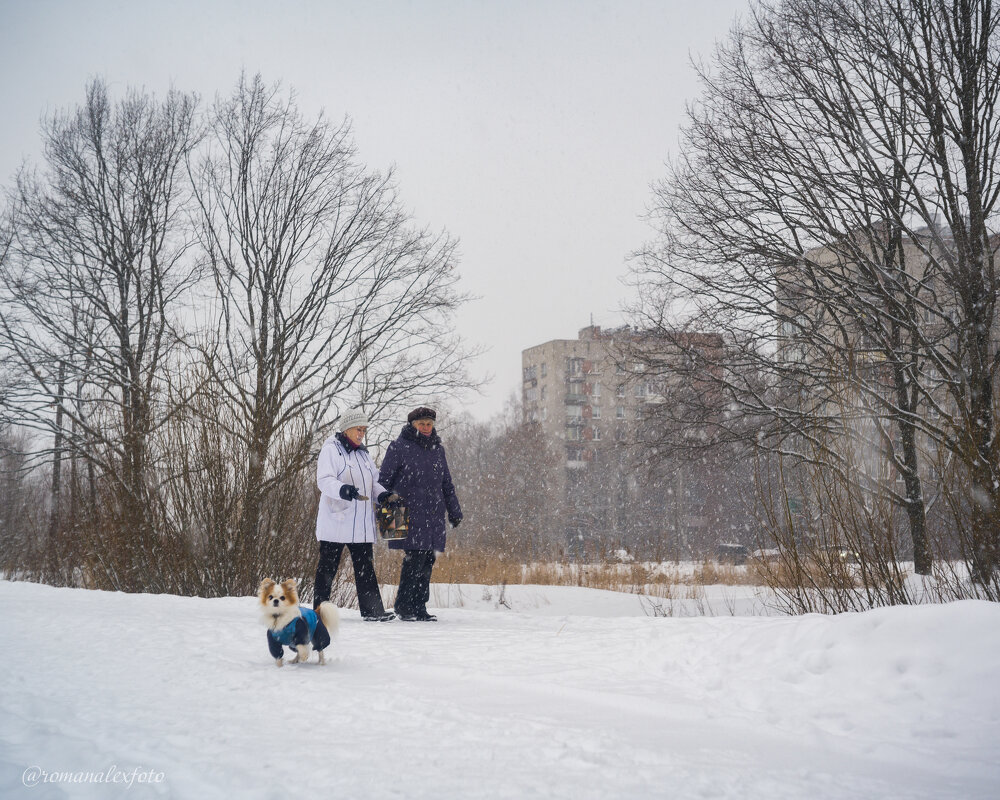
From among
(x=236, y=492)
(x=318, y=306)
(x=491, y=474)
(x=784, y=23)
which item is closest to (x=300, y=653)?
(x=236, y=492)

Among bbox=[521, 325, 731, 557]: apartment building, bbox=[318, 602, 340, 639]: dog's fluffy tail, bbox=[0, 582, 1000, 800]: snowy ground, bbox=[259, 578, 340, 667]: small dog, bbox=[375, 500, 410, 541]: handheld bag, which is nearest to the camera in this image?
bbox=[0, 582, 1000, 800]: snowy ground

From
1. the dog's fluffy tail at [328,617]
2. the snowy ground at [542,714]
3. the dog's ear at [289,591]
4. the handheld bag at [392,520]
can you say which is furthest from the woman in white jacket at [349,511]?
the dog's ear at [289,591]

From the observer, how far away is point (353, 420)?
7.07 meters

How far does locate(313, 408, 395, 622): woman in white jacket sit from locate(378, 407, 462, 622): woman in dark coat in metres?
0.19

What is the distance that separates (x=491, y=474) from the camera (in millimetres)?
54531

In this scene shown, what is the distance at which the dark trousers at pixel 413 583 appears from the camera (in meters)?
7.08

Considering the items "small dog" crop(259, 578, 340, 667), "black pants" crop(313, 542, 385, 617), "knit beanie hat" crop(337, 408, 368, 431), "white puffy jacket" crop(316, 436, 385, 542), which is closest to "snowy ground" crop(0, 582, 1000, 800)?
"small dog" crop(259, 578, 340, 667)

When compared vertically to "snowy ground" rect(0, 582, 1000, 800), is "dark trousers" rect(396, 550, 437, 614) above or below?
above

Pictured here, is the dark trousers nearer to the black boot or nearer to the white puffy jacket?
the black boot

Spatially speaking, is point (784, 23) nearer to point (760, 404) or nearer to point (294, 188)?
point (760, 404)

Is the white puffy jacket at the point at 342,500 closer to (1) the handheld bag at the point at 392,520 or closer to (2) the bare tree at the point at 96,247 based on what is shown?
Result: (1) the handheld bag at the point at 392,520

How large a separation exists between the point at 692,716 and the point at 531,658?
149 cm

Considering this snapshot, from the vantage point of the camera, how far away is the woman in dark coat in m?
7.04

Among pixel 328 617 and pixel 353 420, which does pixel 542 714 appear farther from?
pixel 353 420
